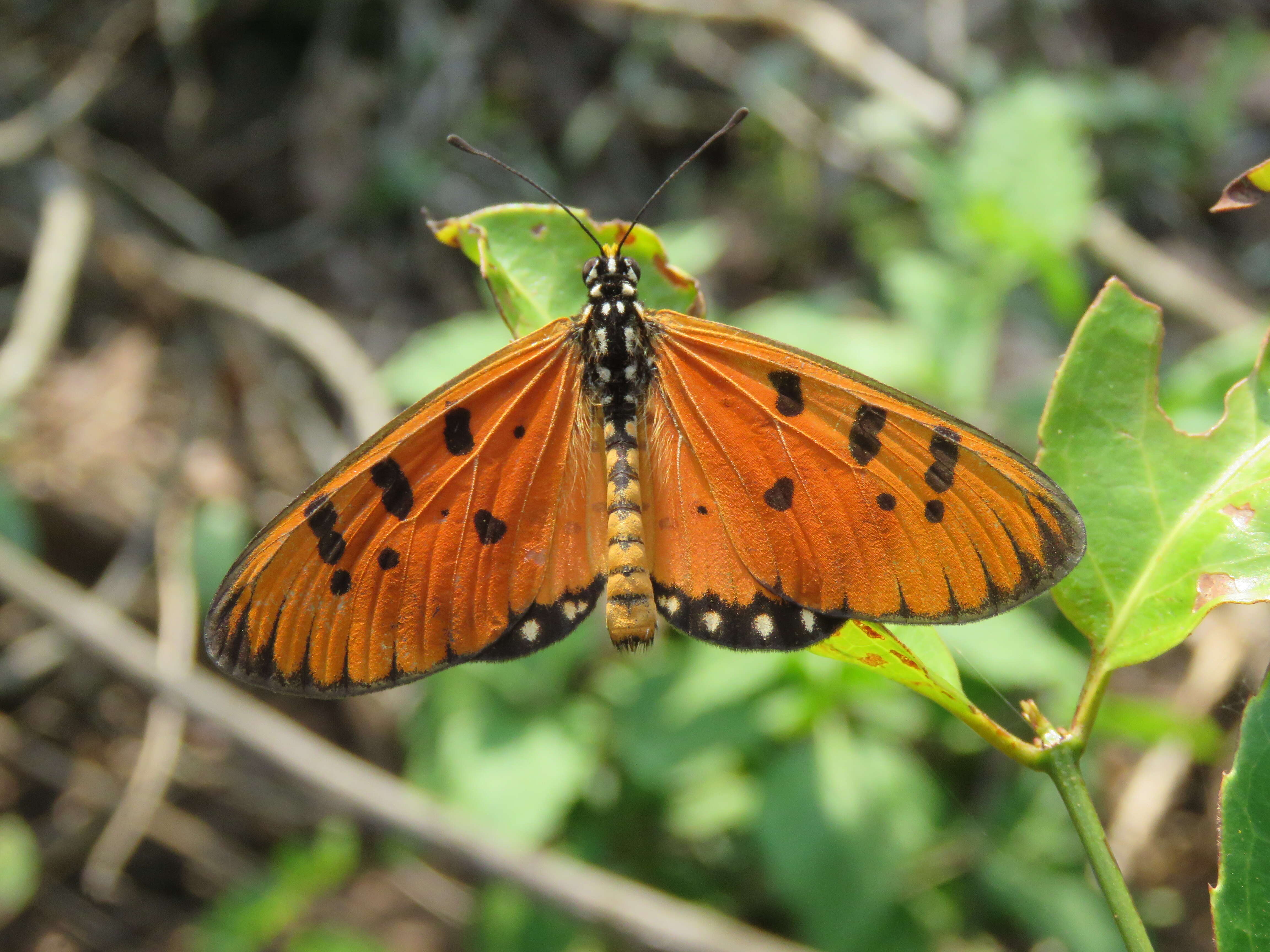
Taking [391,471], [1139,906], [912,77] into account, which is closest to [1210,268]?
[912,77]

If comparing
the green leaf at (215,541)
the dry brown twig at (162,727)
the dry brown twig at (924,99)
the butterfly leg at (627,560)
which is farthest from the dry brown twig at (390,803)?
the dry brown twig at (924,99)

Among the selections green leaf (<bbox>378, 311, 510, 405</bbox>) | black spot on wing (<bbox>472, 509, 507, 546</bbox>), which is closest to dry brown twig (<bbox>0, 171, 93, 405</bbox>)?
green leaf (<bbox>378, 311, 510, 405</bbox>)

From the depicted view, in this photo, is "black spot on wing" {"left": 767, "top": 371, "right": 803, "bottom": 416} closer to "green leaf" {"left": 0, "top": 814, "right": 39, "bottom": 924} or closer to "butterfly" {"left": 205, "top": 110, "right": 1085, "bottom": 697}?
"butterfly" {"left": 205, "top": 110, "right": 1085, "bottom": 697}

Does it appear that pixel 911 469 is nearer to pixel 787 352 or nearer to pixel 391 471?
pixel 787 352

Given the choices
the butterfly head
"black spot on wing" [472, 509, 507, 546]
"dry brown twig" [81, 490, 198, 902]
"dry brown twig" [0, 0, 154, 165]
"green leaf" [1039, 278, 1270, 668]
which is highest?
"dry brown twig" [0, 0, 154, 165]

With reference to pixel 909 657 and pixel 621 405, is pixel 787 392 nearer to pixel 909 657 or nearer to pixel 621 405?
pixel 621 405

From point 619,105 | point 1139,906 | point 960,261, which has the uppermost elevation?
point 619,105

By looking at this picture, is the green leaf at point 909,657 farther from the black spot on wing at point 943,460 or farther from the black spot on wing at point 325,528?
the black spot on wing at point 325,528
